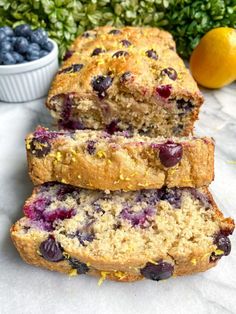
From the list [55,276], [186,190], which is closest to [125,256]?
[55,276]

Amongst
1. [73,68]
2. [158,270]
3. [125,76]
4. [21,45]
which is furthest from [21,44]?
[158,270]

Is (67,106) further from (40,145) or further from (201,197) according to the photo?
(201,197)

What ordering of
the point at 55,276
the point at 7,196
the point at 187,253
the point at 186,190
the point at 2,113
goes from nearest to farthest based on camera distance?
the point at 187,253, the point at 55,276, the point at 186,190, the point at 7,196, the point at 2,113

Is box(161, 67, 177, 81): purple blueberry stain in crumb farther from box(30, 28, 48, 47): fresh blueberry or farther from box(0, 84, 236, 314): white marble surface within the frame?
box(30, 28, 48, 47): fresh blueberry

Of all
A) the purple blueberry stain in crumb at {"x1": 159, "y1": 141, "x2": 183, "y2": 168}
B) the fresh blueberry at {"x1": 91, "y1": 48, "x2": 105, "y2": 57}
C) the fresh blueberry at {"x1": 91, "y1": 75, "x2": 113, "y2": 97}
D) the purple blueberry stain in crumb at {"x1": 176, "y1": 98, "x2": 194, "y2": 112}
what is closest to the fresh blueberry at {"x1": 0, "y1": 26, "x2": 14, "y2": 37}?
the fresh blueberry at {"x1": 91, "y1": 48, "x2": 105, "y2": 57}

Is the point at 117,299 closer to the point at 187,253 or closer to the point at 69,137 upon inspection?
the point at 187,253

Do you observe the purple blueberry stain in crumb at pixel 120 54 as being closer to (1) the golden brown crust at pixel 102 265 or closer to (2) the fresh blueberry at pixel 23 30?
(2) the fresh blueberry at pixel 23 30
